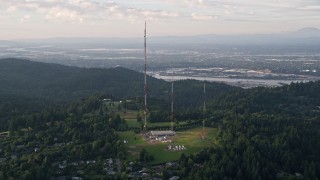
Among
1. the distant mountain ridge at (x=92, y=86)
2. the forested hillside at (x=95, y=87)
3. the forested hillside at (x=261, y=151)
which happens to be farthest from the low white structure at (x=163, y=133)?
the distant mountain ridge at (x=92, y=86)

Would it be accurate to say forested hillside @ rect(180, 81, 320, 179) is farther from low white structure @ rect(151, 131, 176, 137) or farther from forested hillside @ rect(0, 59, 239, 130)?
forested hillside @ rect(0, 59, 239, 130)

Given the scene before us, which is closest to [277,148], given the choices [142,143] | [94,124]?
[142,143]

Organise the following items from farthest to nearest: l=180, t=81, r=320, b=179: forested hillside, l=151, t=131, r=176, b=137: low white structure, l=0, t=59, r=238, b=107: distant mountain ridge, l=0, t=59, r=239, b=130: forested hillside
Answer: l=0, t=59, r=238, b=107: distant mountain ridge < l=0, t=59, r=239, b=130: forested hillside < l=151, t=131, r=176, b=137: low white structure < l=180, t=81, r=320, b=179: forested hillside

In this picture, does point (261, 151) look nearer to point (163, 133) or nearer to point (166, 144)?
point (166, 144)

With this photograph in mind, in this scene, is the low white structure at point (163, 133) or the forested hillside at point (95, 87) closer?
the low white structure at point (163, 133)

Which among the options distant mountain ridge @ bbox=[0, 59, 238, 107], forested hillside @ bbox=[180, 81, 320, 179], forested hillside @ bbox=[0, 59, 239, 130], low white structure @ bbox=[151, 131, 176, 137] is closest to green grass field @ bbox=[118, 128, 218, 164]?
low white structure @ bbox=[151, 131, 176, 137]

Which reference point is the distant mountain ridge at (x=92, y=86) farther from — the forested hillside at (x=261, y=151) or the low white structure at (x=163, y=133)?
the low white structure at (x=163, y=133)

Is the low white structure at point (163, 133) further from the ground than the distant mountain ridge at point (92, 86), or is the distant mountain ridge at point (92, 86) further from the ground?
the low white structure at point (163, 133)

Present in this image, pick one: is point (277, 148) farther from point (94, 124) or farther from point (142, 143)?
point (94, 124)

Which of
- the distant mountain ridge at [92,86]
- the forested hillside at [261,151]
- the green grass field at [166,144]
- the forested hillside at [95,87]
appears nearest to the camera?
the forested hillside at [261,151]
